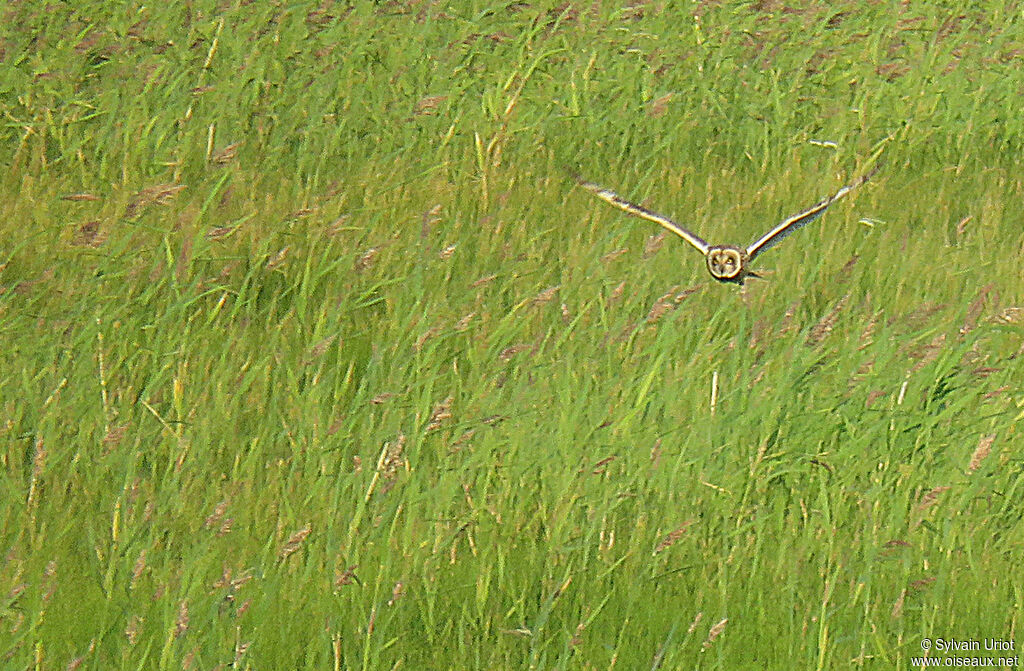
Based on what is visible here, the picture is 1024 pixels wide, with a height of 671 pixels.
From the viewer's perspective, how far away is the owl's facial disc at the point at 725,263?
329cm

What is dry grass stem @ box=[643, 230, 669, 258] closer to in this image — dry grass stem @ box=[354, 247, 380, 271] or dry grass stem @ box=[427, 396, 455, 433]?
dry grass stem @ box=[354, 247, 380, 271]

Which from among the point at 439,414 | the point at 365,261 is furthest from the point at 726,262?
the point at 439,414

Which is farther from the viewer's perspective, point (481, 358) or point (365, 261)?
point (365, 261)

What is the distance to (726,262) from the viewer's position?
10.8 ft

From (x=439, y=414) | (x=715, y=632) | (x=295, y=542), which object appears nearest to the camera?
(x=715, y=632)

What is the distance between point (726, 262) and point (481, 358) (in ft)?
2.08

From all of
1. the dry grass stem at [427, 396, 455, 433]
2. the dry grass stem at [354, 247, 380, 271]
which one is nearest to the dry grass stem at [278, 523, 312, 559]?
the dry grass stem at [427, 396, 455, 433]

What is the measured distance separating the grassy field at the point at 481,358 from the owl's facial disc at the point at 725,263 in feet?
0.36

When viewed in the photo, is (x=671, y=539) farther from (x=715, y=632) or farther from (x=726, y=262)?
(x=726, y=262)

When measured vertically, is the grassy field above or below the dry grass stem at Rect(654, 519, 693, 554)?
above

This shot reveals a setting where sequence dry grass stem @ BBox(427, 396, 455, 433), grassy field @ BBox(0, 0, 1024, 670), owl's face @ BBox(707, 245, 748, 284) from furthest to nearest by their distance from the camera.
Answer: owl's face @ BBox(707, 245, 748, 284)
dry grass stem @ BBox(427, 396, 455, 433)
grassy field @ BBox(0, 0, 1024, 670)

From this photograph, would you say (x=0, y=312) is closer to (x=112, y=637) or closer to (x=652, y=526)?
(x=112, y=637)

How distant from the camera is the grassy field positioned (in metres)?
2.32

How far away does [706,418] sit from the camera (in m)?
2.80
